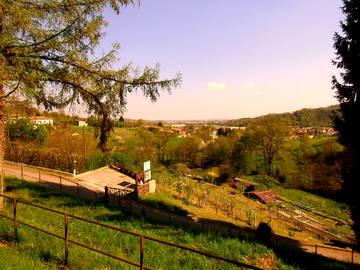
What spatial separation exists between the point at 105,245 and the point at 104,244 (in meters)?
0.09

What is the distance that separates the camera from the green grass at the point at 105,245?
4.68 m

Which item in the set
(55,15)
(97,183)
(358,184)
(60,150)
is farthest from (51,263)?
(60,150)

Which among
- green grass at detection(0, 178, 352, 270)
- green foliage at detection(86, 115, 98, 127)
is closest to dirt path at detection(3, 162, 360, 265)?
green grass at detection(0, 178, 352, 270)

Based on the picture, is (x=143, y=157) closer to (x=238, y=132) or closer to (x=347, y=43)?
(x=238, y=132)

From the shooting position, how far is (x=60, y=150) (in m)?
26.6

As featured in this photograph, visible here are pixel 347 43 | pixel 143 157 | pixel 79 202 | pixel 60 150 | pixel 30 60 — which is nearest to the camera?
pixel 30 60

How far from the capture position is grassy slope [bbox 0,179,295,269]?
4.73 metres

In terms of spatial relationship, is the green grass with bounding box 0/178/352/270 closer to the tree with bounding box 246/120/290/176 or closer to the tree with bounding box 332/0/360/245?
the tree with bounding box 332/0/360/245

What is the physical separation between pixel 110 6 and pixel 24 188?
1085 cm

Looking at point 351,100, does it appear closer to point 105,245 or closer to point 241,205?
point 105,245

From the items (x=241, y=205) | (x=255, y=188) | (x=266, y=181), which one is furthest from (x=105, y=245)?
(x=266, y=181)

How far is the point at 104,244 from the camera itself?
6.62m

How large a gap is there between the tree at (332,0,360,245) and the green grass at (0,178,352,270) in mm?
3158

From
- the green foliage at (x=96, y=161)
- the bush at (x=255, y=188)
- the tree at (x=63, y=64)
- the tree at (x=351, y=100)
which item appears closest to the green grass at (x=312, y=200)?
the bush at (x=255, y=188)
